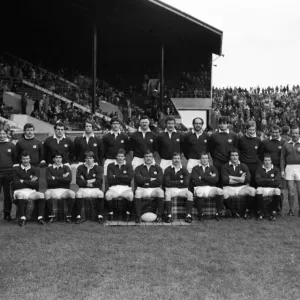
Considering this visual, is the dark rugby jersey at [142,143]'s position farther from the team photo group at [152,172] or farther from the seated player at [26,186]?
the seated player at [26,186]

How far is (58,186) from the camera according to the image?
7.91 m

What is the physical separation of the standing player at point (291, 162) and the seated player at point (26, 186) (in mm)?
4546

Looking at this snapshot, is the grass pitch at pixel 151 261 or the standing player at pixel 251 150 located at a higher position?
the standing player at pixel 251 150

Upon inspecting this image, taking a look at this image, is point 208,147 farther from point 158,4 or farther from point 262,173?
point 158,4

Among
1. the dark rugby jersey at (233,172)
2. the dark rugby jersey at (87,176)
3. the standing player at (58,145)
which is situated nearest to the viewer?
the dark rugby jersey at (87,176)

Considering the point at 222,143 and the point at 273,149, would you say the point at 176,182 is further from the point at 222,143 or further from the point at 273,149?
the point at 273,149

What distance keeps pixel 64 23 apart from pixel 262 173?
23.3 m

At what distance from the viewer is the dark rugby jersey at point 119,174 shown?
313 inches

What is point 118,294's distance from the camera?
4.56m

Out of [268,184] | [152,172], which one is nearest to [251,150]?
[268,184]

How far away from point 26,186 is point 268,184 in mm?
4385

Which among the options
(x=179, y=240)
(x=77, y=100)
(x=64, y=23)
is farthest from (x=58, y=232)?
(x=64, y=23)

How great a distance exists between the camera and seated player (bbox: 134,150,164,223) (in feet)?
25.6

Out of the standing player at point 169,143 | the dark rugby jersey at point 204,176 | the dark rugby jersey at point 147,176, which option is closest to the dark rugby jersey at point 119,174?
the dark rugby jersey at point 147,176
